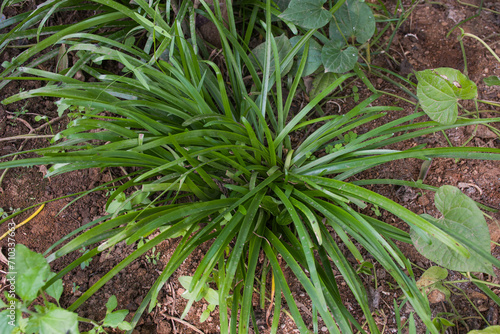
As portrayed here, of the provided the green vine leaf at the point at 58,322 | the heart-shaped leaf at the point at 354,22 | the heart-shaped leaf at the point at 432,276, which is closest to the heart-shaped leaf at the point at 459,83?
the heart-shaped leaf at the point at 354,22

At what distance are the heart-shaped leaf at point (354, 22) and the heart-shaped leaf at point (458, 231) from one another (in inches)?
31.1

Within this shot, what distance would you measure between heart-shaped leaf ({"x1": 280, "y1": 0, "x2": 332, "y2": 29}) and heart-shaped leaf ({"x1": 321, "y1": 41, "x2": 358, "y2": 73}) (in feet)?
0.52

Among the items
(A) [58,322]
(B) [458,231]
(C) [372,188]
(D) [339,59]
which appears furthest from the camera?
(C) [372,188]

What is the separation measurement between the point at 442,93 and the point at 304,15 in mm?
607

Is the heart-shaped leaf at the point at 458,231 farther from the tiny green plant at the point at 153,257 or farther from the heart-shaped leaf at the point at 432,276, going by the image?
the tiny green plant at the point at 153,257

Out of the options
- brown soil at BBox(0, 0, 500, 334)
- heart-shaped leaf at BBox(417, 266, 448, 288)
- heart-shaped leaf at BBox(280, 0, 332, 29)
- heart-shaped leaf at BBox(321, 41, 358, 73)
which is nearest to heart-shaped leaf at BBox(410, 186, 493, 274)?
heart-shaped leaf at BBox(417, 266, 448, 288)

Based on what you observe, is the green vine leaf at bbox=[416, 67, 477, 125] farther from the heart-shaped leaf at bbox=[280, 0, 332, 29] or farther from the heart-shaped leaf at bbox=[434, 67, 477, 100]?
the heart-shaped leaf at bbox=[280, 0, 332, 29]

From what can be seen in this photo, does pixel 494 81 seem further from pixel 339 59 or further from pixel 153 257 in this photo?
pixel 153 257

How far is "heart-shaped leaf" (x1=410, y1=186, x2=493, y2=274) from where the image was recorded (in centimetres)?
90

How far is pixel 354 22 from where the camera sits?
1.41 m

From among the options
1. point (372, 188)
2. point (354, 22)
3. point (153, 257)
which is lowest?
point (153, 257)

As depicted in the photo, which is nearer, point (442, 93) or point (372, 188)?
point (442, 93)

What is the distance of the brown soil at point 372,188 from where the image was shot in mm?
1319

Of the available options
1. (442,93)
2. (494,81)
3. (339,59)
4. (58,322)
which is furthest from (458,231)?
(58,322)
